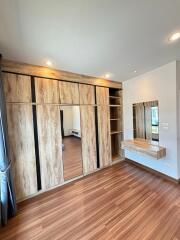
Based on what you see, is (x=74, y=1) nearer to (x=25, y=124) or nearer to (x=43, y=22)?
(x=43, y=22)

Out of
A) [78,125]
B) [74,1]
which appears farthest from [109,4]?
[78,125]

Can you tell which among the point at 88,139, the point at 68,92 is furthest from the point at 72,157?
the point at 68,92

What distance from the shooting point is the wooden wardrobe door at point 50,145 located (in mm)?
2588

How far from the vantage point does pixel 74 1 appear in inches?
48.0

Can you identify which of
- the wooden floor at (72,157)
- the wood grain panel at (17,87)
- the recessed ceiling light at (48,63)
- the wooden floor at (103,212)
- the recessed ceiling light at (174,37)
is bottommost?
the wooden floor at (103,212)

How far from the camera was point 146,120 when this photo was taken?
3.37 metres

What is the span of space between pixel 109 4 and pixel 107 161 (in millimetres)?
3449

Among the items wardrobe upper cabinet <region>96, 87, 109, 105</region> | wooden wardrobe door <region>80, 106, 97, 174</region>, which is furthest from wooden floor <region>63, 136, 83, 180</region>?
wardrobe upper cabinet <region>96, 87, 109, 105</region>

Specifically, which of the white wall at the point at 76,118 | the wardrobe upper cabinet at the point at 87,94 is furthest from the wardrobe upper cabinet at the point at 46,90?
the wardrobe upper cabinet at the point at 87,94

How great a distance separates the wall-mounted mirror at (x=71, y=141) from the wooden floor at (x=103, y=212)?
0.32m

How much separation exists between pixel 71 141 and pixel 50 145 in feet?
1.71

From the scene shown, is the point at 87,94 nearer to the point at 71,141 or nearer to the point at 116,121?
the point at 71,141

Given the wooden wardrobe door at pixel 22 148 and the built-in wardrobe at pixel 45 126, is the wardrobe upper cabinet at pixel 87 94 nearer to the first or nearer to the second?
the built-in wardrobe at pixel 45 126

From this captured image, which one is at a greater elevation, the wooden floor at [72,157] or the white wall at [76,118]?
the white wall at [76,118]
